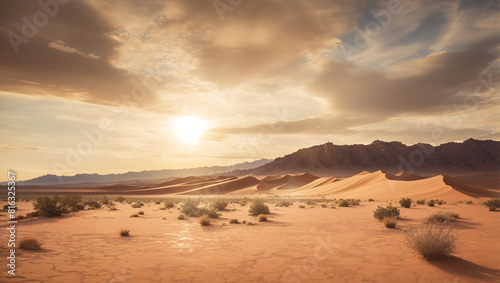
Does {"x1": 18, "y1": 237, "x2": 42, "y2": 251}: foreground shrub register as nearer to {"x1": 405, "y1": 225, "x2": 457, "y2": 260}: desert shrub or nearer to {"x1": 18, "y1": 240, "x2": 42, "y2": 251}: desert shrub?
{"x1": 18, "y1": 240, "x2": 42, "y2": 251}: desert shrub

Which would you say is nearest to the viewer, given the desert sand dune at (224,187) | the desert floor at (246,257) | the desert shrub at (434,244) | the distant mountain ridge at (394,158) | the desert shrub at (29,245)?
the desert floor at (246,257)

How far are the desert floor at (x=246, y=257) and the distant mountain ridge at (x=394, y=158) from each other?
108 m

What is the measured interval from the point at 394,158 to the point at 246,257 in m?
129

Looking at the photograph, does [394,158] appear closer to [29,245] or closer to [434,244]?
[434,244]

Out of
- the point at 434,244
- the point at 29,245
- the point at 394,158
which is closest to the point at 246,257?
the point at 434,244

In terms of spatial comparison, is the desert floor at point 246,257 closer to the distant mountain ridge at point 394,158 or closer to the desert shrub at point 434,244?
the desert shrub at point 434,244

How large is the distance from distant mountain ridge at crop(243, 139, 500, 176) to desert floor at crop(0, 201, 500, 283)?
4261 inches

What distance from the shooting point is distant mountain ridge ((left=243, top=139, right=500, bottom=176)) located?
111756 mm

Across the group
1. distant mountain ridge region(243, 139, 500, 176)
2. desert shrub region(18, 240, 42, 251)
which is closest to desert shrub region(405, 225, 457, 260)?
desert shrub region(18, 240, 42, 251)

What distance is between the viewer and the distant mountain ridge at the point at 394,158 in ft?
367

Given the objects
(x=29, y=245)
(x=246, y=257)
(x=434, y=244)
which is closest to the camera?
(x=434, y=244)

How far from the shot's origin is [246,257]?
7.96 m

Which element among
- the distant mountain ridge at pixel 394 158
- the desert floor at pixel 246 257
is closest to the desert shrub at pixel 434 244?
the desert floor at pixel 246 257

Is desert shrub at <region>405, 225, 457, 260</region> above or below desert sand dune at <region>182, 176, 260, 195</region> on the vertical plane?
above
